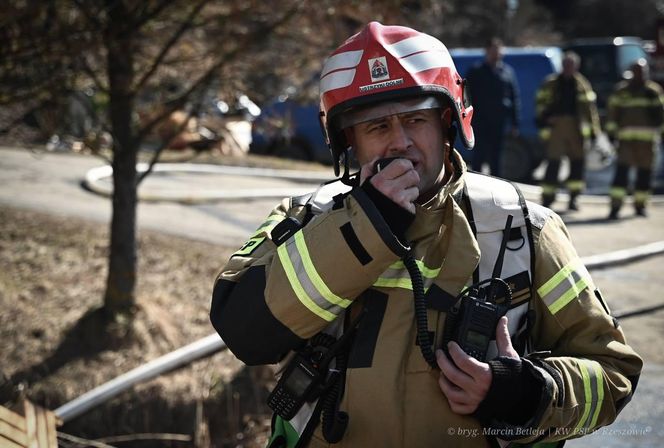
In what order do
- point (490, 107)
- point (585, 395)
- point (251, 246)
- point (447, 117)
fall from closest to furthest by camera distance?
1. point (585, 395)
2. point (251, 246)
3. point (447, 117)
4. point (490, 107)

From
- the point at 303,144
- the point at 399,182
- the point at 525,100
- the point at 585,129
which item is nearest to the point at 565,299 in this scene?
the point at 399,182

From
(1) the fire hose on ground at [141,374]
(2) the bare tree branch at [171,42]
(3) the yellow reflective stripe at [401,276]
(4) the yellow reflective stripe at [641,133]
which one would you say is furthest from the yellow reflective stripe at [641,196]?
(3) the yellow reflective stripe at [401,276]

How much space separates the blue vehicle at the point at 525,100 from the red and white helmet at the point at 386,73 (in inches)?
492

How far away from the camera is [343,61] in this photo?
244 centimetres

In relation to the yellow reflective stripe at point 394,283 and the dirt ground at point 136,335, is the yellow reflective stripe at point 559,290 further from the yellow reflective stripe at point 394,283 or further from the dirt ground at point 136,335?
the dirt ground at point 136,335

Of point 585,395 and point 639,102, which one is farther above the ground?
point 639,102

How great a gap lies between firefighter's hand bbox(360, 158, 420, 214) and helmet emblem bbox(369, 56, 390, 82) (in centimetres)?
27

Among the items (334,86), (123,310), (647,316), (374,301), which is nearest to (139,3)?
(123,310)

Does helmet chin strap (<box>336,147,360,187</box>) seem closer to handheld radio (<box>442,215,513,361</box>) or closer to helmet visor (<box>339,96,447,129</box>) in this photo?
helmet visor (<box>339,96,447,129</box>)

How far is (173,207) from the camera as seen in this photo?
9.22 meters

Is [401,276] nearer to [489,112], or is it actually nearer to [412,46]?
[412,46]

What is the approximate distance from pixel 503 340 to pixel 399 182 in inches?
18.2

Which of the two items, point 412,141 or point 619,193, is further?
point 619,193

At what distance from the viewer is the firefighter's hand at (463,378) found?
2.12m
